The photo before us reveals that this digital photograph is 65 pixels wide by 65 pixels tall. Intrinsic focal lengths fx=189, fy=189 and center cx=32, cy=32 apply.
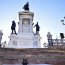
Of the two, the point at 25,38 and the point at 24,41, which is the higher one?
the point at 25,38

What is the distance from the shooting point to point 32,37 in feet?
88.6

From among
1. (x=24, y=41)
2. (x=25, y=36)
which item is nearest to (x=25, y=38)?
(x=25, y=36)

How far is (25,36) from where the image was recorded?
27.1 metres

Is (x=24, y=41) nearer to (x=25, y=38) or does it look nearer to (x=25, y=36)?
(x=25, y=38)

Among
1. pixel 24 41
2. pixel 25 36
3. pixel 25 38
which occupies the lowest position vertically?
pixel 24 41

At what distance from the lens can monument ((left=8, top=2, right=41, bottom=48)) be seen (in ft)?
87.4

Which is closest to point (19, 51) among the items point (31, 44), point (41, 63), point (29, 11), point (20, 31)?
point (41, 63)

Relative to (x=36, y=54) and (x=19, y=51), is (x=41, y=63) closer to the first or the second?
(x=36, y=54)

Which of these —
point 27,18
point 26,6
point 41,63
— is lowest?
point 41,63

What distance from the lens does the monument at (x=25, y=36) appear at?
26.6 m

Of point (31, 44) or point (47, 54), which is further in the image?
point (31, 44)

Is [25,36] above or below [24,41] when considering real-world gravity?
above

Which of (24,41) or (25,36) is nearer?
(24,41)

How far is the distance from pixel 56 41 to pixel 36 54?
895cm
